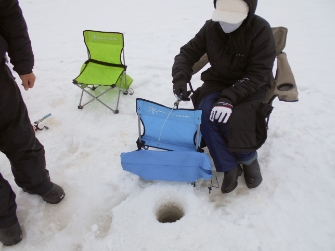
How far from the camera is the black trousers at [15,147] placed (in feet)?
5.46

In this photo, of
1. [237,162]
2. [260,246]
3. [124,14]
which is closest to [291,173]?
[237,162]

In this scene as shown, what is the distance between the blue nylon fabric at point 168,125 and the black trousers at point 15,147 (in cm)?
87

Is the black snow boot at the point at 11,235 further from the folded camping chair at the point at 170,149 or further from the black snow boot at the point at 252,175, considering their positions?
the black snow boot at the point at 252,175

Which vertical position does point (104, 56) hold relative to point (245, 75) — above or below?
below

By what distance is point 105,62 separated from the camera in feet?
11.5

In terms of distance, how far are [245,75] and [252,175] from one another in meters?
0.88

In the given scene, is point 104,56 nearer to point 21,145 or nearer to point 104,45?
point 104,45

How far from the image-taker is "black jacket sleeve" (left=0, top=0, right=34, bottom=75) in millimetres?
1569

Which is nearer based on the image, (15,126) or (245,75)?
(15,126)

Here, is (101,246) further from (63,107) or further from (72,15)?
(72,15)

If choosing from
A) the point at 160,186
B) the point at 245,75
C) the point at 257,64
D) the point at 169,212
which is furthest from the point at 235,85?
the point at 169,212

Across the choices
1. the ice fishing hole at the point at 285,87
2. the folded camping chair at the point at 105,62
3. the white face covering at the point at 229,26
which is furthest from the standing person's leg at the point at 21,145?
the ice fishing hole at the point at 285,87

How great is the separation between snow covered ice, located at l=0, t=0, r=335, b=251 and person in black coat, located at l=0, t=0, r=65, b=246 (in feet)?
0.86

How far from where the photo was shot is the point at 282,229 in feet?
6.52
